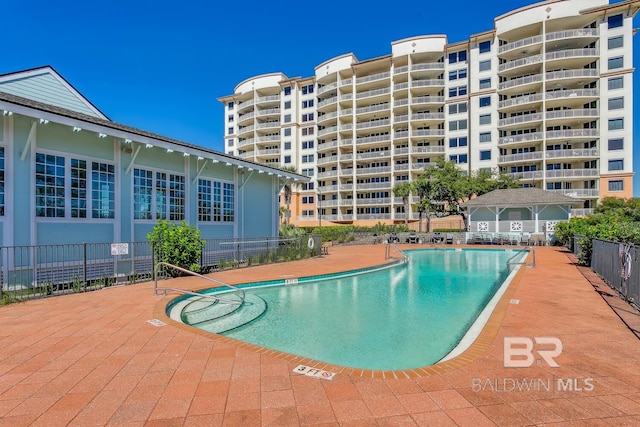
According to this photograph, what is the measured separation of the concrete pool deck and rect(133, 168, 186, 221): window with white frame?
620 centimetres

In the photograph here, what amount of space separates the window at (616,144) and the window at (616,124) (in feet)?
4.31

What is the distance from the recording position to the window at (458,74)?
42.3 m

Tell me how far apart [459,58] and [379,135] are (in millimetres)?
14233

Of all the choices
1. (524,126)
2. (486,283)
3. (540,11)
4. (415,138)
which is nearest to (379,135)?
(415,138)

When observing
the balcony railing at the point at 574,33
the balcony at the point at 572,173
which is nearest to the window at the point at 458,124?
the balcony at the point at 572,173

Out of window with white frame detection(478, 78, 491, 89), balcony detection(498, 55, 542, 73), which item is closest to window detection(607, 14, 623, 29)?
balcony detection(498, 55, 542, 73)

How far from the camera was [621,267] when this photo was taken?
747 cm

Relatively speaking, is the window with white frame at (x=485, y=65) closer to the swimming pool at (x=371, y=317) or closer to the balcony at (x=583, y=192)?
the balcony at (x=583, y=192)

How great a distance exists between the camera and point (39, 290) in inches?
290

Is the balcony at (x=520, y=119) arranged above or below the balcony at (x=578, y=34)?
below

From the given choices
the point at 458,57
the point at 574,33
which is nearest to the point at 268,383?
the point at 574,33

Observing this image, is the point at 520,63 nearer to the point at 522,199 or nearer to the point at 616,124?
the point at 616,124

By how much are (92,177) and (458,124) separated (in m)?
42.9

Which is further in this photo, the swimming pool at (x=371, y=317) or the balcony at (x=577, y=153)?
the balcony at (x=577, y=153)
